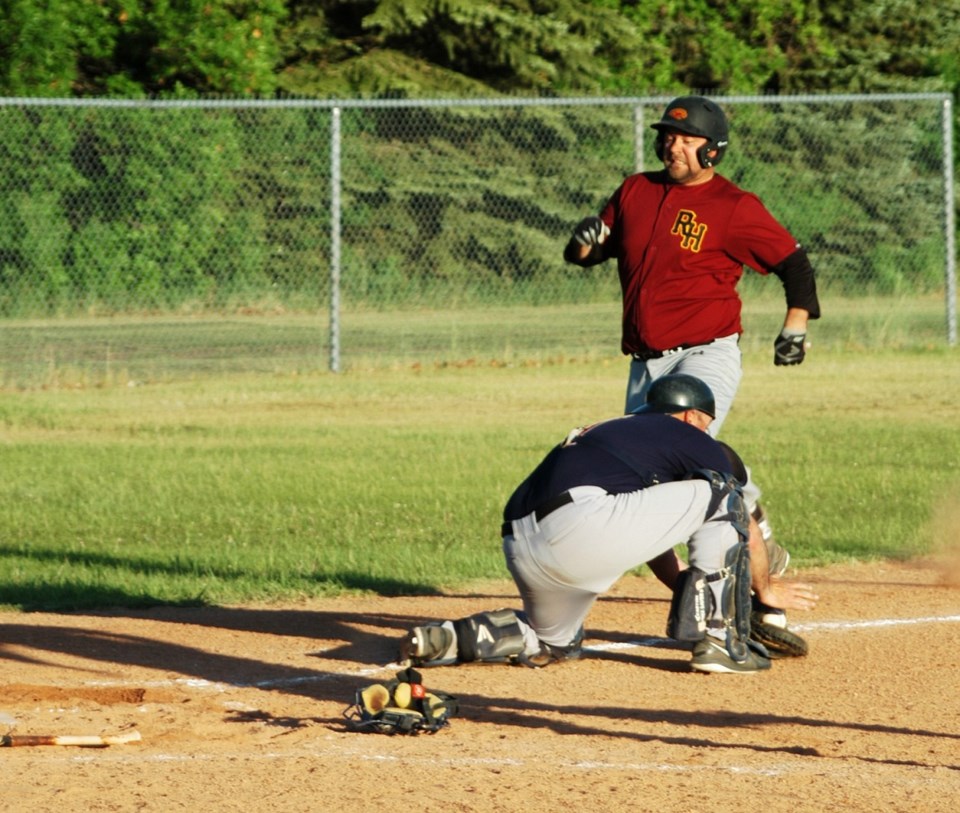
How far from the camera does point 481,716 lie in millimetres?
5727

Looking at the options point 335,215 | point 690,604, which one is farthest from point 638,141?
point 690,604

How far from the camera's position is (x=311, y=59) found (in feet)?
84.5

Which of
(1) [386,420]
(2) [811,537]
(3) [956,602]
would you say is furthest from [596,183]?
(3) [956,602]

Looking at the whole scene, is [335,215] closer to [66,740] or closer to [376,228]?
[376,228]

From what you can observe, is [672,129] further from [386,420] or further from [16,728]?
[386,420]

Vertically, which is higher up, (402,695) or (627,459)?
(627,459)

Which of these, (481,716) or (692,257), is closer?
(481,716)

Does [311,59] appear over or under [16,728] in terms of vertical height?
over

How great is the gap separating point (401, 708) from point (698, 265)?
2446mm

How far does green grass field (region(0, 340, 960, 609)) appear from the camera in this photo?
28.7 feet

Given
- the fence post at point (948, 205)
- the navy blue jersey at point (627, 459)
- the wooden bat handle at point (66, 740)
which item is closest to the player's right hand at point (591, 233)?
the navy blue jersey at point (627, 459)

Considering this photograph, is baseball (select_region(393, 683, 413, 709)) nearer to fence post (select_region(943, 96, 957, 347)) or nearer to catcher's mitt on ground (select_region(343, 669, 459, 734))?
catcher's mitt on ground (select_region(343, 669, 459, 734))

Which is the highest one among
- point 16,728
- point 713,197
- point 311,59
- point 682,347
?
point 311,59

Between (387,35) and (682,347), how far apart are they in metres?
19.5
